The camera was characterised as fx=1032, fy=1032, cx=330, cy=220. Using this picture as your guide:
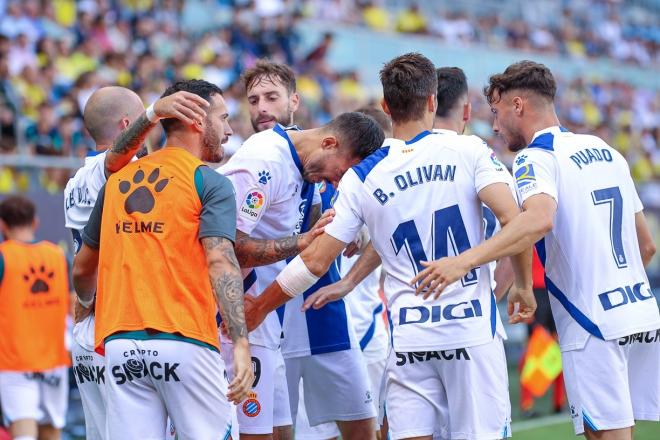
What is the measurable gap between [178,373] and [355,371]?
2.12 meters

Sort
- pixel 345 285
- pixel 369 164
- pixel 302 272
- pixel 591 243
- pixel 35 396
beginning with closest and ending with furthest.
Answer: pixel 369 164
pixel 302 272
pixel 591 243
pixel 345 285
pixel 35 396

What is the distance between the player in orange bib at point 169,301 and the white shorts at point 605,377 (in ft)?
6.53

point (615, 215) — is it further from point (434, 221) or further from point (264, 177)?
point (264, 177)

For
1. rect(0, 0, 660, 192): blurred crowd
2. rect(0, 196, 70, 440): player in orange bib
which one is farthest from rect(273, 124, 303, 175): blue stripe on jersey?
rect(0, 0, 660, 192): blurred crowd

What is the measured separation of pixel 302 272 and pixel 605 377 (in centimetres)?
175

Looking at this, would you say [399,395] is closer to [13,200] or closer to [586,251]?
[586,251]

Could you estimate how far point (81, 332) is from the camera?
5.95m

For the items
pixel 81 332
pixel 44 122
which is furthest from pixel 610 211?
pixel 44 122

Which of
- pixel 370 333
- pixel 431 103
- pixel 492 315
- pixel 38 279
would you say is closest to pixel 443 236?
pixel 492 315

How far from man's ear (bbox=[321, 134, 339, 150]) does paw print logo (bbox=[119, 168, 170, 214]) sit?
4.37 ft

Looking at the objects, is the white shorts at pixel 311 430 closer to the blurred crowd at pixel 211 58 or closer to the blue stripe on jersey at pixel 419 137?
the blue stripe on jersey at pixel 419 137

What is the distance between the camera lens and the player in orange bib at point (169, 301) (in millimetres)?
4812

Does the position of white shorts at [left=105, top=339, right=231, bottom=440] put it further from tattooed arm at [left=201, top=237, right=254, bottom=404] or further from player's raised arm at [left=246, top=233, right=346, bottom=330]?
player's raised arm at [left=246, top=233, right=346, bottom=330]

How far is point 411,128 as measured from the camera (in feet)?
17.9
